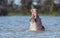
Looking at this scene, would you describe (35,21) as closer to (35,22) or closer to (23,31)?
(35,22)

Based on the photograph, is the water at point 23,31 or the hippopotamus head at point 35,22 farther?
the hippopotamus head at point 35,22

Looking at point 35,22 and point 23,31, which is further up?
point 35,22

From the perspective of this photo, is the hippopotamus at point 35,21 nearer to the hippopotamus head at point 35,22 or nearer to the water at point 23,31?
the hippopotamus head at point 35,22

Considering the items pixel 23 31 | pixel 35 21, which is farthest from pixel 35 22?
pixel 23 31

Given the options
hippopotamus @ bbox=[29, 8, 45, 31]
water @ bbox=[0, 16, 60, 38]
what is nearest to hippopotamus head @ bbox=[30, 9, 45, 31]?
hippopotamus @ bbox=[29, 8, 45, 31]

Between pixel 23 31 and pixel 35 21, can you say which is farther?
pixel 23 31

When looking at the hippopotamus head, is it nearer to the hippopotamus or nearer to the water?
the hippopotamus

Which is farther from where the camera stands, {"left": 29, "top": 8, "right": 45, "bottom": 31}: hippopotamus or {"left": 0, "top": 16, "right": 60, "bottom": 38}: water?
{"left": 29, "top": 8, "right": 45, "bottom": 31}: hippopotamus

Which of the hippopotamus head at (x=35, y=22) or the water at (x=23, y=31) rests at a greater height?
the hippopotamus head at (x=35, y=22)

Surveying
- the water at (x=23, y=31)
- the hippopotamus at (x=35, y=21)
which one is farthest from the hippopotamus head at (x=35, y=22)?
the water at (x=23, y=31)

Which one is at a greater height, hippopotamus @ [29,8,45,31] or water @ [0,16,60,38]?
hippopotamus @ [29,8,45,31]

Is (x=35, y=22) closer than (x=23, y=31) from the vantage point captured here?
Yes

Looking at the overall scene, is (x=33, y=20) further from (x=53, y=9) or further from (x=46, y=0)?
(x=46, y=0)

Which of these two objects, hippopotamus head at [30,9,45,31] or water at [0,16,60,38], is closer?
water at [0,16,60,38]
